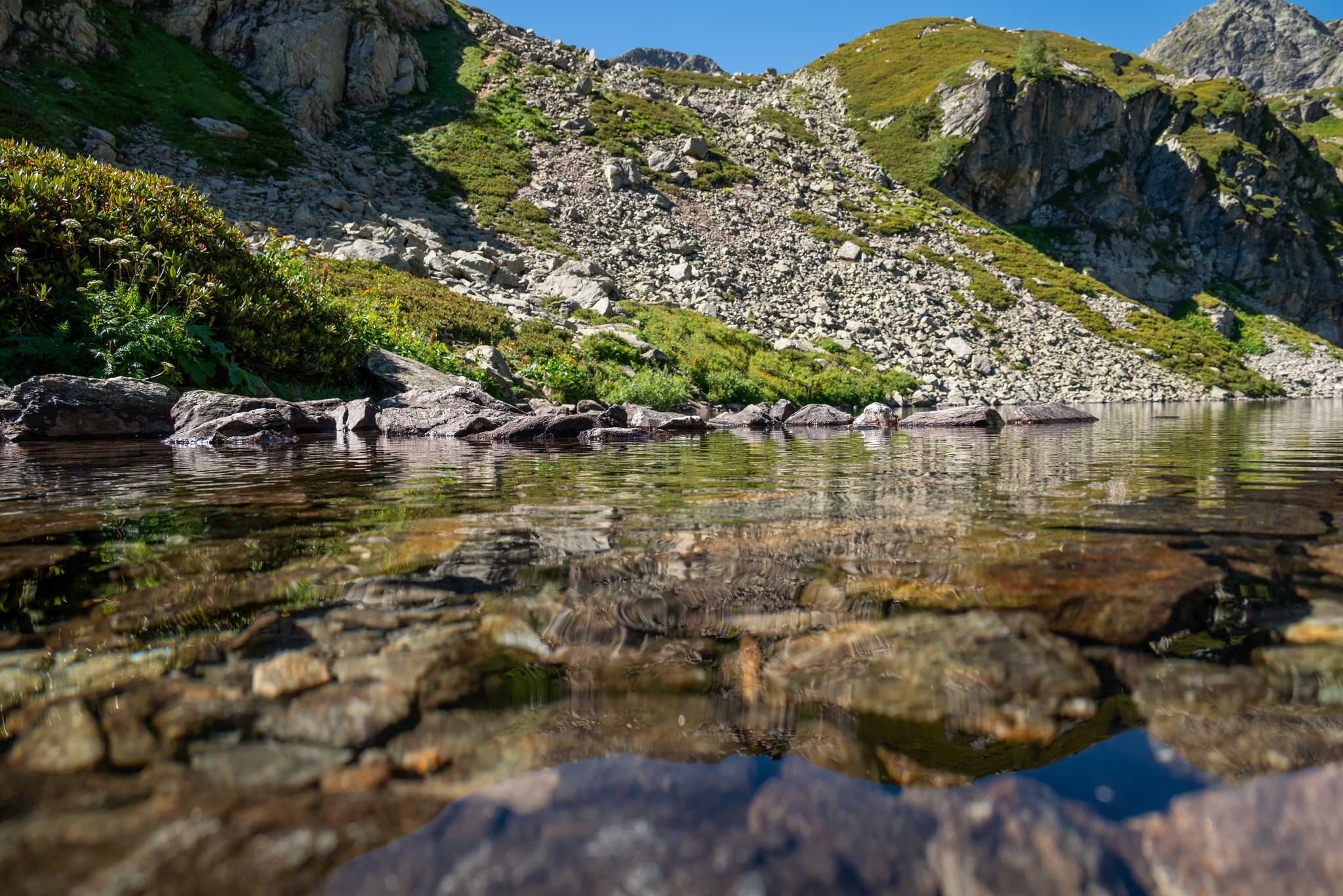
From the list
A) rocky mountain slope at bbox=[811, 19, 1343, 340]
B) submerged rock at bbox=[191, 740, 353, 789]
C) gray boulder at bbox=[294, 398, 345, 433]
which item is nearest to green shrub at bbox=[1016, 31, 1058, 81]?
rocky mountain slope at bbox=[811, 19, 1343, 340]

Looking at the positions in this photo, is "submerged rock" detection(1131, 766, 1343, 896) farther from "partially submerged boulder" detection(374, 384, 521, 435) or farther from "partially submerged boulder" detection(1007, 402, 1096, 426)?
"partially submerged boulder" detection(1007, 402, 1096, 426)

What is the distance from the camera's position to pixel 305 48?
38312mm

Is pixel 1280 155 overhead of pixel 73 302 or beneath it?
overhead

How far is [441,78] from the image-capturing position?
46656 mm

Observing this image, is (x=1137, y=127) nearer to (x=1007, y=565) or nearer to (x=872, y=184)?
(x=872, y=184)

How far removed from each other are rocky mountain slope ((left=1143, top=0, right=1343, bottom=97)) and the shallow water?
25735cm

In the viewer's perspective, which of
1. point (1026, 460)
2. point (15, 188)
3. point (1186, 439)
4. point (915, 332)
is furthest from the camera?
point (915, 332)

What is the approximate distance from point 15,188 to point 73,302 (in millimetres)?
1759

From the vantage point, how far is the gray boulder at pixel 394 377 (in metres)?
13.3

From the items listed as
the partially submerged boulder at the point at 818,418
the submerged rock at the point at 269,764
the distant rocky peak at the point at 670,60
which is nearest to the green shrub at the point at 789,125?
the partially submerged boulder at the point at 818,418

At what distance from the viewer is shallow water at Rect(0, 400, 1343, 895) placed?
3.36 feet

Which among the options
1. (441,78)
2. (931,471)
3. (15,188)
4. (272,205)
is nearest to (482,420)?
(15,188)

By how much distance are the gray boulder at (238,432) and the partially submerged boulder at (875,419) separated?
12150 millimetres

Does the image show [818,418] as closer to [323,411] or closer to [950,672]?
[323,411]
